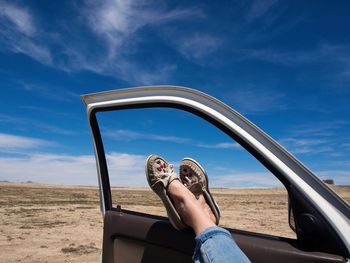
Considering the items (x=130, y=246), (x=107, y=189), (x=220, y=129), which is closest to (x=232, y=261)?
(x=220, y=129)

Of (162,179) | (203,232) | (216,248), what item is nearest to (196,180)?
(162,179)

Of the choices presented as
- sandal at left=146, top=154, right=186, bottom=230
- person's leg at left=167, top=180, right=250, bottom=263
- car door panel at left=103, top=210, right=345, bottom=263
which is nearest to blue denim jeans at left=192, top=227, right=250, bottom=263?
person's leg at left=167, top=180, right=250, bottom=263

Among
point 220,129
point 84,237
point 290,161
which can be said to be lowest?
point 84,237

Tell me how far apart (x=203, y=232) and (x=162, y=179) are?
0.43m

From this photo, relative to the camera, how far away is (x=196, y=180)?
2129 millimetres

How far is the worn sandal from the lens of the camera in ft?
6.78

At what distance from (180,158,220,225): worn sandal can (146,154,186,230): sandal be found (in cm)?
11

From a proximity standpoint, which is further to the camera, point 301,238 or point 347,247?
point 301,238

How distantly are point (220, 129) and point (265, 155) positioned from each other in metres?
0.24

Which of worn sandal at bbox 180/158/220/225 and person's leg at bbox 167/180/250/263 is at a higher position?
worn sandal at bbox 180/158/220/225

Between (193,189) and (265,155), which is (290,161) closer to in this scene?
(265,155)

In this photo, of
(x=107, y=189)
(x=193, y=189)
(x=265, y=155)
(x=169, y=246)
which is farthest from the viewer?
(x=107, y=189)

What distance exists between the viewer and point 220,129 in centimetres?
164

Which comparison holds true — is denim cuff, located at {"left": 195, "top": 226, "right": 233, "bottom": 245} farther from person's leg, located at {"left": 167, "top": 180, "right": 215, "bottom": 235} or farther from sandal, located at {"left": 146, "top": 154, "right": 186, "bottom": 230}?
sandal, located at {"left": 146, "top": 154, "right": 186, "bottom": 230}
